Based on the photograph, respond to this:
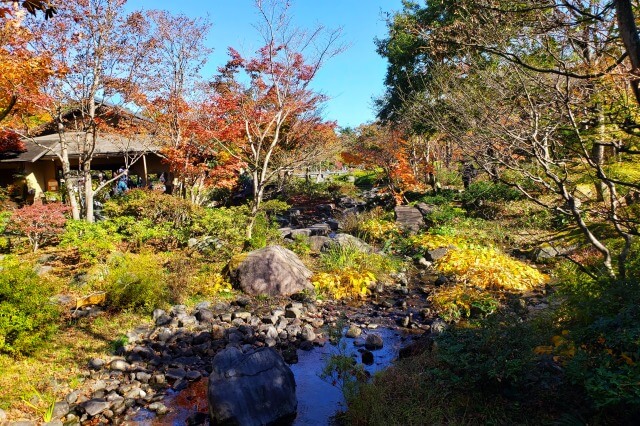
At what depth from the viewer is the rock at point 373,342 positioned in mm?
6859

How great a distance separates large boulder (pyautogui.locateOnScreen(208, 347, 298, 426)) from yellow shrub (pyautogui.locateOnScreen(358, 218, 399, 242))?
8425 millimetres

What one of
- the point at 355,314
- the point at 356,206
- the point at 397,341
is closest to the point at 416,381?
the point at 397,341

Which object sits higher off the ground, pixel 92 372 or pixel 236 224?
pixel 236 224

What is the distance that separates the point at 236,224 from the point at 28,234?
5.05 metres

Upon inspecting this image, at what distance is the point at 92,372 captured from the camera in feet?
18.7

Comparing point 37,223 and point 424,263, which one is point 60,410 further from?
point 424,263

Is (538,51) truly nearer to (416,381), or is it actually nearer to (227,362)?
(416,381)

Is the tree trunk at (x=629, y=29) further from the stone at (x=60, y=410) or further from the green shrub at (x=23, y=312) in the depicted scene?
the green shrub at (x=23, y=312)

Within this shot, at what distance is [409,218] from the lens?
48.5 feet

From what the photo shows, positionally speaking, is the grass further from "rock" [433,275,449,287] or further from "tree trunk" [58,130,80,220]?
"rock" [433,275,449,287]

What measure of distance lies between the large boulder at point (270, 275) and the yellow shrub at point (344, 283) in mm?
300

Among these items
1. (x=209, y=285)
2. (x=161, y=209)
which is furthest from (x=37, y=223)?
(x=209, y=285)

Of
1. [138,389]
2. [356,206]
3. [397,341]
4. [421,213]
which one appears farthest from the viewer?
[356,206]

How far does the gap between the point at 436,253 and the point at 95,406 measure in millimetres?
8692
